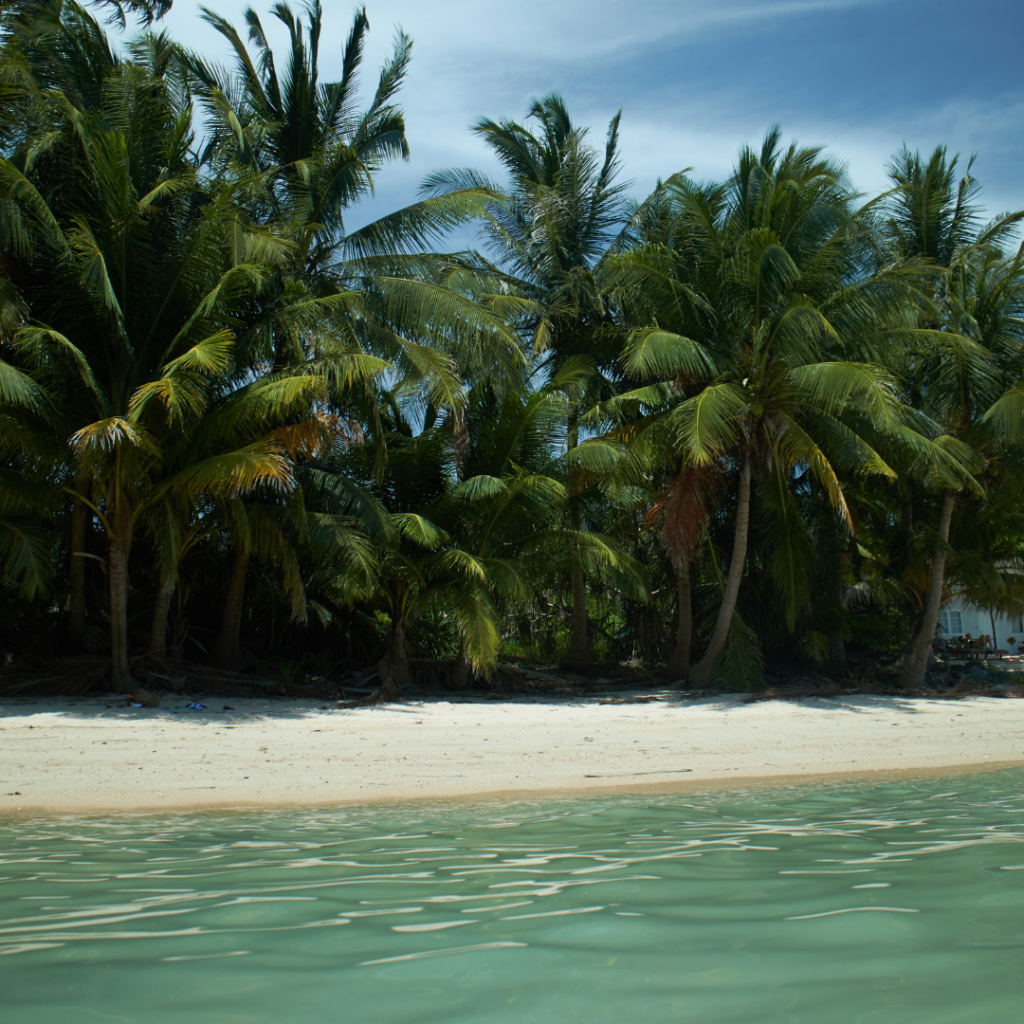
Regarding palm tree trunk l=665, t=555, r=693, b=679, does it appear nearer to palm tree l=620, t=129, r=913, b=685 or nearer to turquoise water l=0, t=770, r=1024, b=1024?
palm tree l=620, t=129, r=913, b=685

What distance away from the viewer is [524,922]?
259 cm

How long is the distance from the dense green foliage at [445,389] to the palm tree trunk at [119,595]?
31 millimetres

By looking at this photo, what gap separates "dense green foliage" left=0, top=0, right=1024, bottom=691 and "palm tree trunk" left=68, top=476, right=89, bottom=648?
6cm

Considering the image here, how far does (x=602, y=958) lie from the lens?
223cm

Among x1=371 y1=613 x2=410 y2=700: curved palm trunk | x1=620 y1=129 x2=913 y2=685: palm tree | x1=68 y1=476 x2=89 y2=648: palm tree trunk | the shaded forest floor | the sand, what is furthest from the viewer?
x1=371 y1=613 x2=410 y2=700: curved palm trunk

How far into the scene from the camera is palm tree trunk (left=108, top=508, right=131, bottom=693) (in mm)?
10375

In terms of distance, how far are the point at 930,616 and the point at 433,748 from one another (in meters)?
10.1

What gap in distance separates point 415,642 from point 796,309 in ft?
26.4

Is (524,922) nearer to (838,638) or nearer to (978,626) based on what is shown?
(838,638)

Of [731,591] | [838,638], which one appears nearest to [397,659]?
[731,591]

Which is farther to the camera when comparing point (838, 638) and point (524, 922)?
point (838, 638)

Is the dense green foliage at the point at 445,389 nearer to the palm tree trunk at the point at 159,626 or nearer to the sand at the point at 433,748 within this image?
the palm tree trunk at the point at 159,626

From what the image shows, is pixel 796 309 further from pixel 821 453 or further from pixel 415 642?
pixel 415 642

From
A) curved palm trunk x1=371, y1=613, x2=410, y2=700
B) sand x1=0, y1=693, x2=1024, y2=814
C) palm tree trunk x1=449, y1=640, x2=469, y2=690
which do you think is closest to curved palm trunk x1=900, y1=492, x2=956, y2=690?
sand x1=0, y1=693, x2=1024, y2=814
